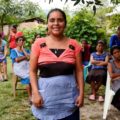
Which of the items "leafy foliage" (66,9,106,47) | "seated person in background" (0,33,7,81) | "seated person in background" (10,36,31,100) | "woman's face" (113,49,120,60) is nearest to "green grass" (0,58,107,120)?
"seated person in background" (10,36,31,100)

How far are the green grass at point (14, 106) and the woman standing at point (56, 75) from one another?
279 centimetres

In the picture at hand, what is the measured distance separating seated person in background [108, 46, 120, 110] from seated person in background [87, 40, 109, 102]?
0.94 m

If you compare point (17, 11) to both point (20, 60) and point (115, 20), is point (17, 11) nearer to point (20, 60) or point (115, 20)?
point (115, 20)

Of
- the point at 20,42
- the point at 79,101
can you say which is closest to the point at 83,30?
the point at 20,42

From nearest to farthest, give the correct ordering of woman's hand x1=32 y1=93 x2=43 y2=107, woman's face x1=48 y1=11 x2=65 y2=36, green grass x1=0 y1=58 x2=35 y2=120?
woman's hand x1=32 y1=93 x2=43 y2=107
woman's face x1=48 y1=11 x2=65 y2=36
green grass x1=0 y1=58 x2=35 y2=120

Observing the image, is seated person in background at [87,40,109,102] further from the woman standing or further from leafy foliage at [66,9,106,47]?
leafy foliage at [66,9,106,47]

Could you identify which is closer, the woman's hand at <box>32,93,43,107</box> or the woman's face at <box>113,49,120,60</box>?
the woman's hand at <box>32,93,43,107</box>

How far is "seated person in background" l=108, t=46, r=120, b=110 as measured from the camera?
19.7 feet

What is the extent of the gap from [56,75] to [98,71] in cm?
439

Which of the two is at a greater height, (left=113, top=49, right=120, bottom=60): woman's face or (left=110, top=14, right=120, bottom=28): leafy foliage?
(left=110, top=14, right=120, bottom=28): leafy foliage

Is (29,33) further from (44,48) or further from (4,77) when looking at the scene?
(44,48)

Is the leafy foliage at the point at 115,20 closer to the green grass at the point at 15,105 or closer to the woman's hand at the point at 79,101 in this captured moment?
the green grass at the point at 15,105

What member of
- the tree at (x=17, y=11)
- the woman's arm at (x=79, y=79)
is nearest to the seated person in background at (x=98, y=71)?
the woman's arm at (x=79, y=79)

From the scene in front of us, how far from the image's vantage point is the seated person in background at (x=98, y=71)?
7.41 m
